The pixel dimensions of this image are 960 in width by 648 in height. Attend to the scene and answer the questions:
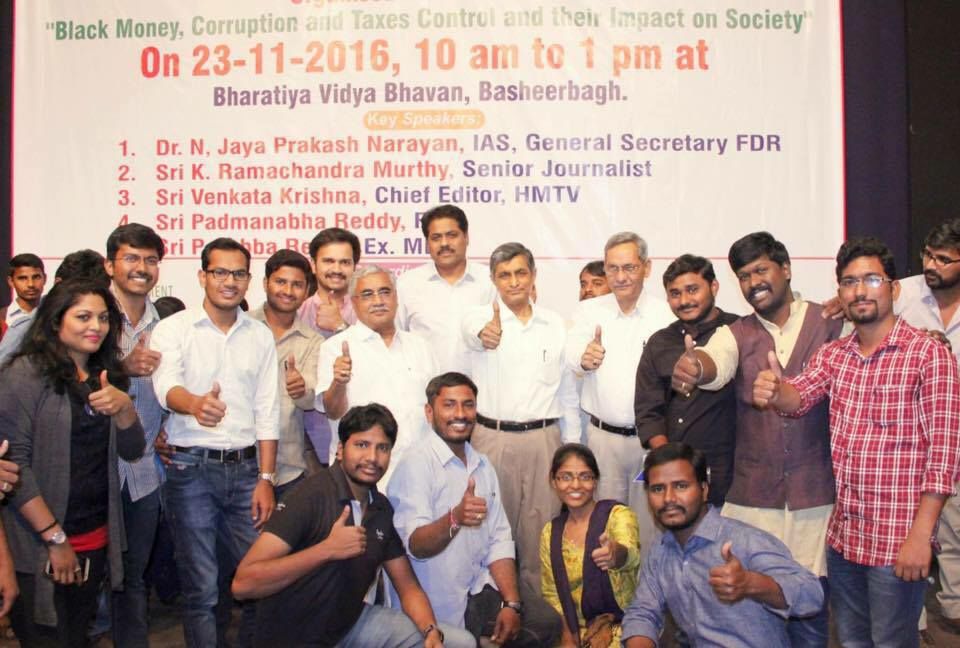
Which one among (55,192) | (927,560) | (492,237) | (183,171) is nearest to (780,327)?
(927,560)

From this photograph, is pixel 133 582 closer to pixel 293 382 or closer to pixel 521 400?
pixel 293 382

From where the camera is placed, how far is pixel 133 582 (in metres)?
3.34

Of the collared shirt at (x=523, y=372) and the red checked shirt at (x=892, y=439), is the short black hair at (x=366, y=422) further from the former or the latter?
the red checked shirt at (x=892, y=439)

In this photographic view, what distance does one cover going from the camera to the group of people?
2.62 metres

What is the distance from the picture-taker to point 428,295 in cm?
406

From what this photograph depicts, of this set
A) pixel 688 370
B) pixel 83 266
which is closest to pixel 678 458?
pixel 688 370

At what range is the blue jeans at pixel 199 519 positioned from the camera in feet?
10.6

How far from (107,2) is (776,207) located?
3882 millimetres

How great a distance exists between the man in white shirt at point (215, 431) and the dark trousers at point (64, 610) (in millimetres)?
443

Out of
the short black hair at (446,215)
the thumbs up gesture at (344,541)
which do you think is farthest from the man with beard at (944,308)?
the thumbs up gesture at (344,541)

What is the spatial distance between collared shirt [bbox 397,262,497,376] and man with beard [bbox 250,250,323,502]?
19.4 inches

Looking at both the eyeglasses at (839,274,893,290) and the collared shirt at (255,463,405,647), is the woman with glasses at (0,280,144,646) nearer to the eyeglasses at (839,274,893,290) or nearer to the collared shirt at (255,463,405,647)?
the collared shirt at (255,463,405,647)

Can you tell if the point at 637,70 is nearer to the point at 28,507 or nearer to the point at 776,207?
the point at 776,207

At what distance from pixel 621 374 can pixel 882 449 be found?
119cm
